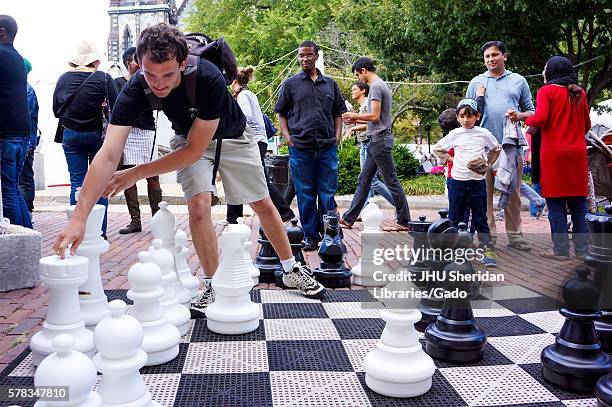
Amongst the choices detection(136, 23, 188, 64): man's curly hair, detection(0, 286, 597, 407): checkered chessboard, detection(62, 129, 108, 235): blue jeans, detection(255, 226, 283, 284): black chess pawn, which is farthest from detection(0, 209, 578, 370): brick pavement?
detection(136, 23, 188, 64): man's curly hair

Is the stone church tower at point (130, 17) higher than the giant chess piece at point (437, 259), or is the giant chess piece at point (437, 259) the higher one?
the stone church tower at point (130, 17)

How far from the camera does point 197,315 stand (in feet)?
8.59

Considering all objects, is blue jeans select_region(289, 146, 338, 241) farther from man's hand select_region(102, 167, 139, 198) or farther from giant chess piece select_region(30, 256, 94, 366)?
giant chess piece select_region(30, 256, 94, 366)

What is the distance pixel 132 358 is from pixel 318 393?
635 mm

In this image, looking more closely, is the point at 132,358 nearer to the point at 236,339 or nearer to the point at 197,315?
the point at 236,339

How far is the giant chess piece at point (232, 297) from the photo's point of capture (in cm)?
236

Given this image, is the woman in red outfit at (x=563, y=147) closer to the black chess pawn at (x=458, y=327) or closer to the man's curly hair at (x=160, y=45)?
the black chess pawn at (x=458, y=327)

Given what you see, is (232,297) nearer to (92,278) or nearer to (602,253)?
(92,278)

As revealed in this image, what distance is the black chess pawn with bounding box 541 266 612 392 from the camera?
69.3 inches

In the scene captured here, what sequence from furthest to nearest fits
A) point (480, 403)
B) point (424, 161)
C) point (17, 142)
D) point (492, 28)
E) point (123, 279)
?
point (424, 161), point (492, 28), point (17, 142), point (123, 279), point (480, 403)

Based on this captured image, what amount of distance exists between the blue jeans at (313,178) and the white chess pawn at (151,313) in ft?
7.98

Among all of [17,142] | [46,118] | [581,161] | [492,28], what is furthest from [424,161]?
[17,142]

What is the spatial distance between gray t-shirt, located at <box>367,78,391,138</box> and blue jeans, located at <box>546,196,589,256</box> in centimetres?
178

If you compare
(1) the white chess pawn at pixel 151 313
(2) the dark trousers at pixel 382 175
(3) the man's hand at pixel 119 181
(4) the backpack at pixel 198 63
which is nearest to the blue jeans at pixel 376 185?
(2) the dark trousers at pixel 382 175
